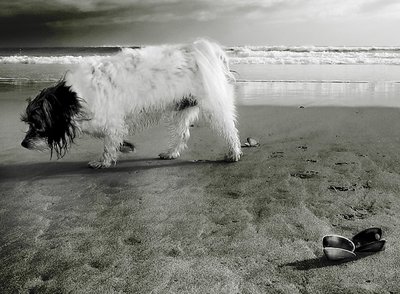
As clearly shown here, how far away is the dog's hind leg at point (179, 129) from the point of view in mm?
5426

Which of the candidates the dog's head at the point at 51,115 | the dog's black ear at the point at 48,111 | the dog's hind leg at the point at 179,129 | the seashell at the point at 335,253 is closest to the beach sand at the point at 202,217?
the seashell at the point at 335,253

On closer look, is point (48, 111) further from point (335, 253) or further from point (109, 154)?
Result: point (335, 253)

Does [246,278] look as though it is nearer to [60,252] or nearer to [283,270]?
[283,270]

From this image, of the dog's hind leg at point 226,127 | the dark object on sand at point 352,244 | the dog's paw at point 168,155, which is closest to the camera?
the dark object on sand at point 352,244

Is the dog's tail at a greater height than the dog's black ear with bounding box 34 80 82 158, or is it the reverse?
the dog's tail

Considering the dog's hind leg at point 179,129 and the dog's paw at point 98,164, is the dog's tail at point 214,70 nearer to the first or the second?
the dog's hind leg at point 179,129

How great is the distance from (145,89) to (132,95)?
17 centimetres

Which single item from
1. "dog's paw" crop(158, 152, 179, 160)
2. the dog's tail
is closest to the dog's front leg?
"dog's paw" crop(158, 152, 179, 160)

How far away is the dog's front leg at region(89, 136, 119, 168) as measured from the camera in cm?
502

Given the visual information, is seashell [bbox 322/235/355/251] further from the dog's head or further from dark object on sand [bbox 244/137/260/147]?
the dog's head

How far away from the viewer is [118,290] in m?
2.37

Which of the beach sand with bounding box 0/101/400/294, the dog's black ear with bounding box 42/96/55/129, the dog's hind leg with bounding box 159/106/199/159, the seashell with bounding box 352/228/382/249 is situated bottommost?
the beach sand with bounding box 0/101/400/294

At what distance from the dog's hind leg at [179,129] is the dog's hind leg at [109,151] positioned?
602 mm

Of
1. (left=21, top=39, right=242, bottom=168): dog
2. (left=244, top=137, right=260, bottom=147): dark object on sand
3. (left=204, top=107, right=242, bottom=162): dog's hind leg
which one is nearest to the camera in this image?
(left=21, top=39, right=242, bottom=168): dog
